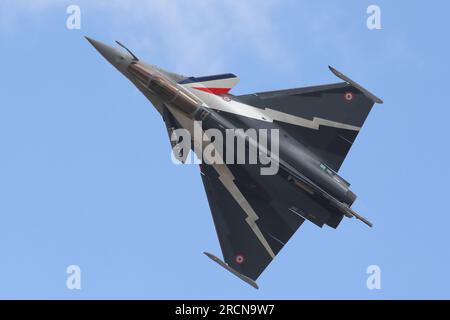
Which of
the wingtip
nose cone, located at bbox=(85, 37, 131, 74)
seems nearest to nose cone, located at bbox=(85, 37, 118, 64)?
nose cone, located at bbox=(85, 37, 131, 74)

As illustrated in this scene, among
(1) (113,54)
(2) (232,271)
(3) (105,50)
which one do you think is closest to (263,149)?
(2) (232,271)

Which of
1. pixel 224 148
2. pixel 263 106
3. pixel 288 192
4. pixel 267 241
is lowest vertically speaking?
pixel 267 241

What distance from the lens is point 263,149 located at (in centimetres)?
2517

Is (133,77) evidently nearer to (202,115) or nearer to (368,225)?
(202,115)

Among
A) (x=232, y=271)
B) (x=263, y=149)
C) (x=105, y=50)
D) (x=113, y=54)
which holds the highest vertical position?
(x=105, y=50)

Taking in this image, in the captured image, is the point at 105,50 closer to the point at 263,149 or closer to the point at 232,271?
the point at 263,149

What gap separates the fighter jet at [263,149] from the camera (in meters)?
25.3

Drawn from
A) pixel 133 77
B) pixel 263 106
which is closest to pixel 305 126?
pixel 263 106

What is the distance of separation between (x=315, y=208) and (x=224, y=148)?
3988 mm

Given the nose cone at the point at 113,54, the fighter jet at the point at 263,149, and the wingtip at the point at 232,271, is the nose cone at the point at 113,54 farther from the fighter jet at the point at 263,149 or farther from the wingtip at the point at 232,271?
the wingtip at the point at 232,271

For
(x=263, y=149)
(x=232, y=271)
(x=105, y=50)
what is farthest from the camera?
(x=232, y=271)

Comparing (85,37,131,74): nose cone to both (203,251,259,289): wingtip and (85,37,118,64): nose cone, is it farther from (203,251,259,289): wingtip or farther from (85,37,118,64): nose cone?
(203,251,259,289): wingtip

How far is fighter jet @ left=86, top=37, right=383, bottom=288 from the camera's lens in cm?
2527

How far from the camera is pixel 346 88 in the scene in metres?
26.4
